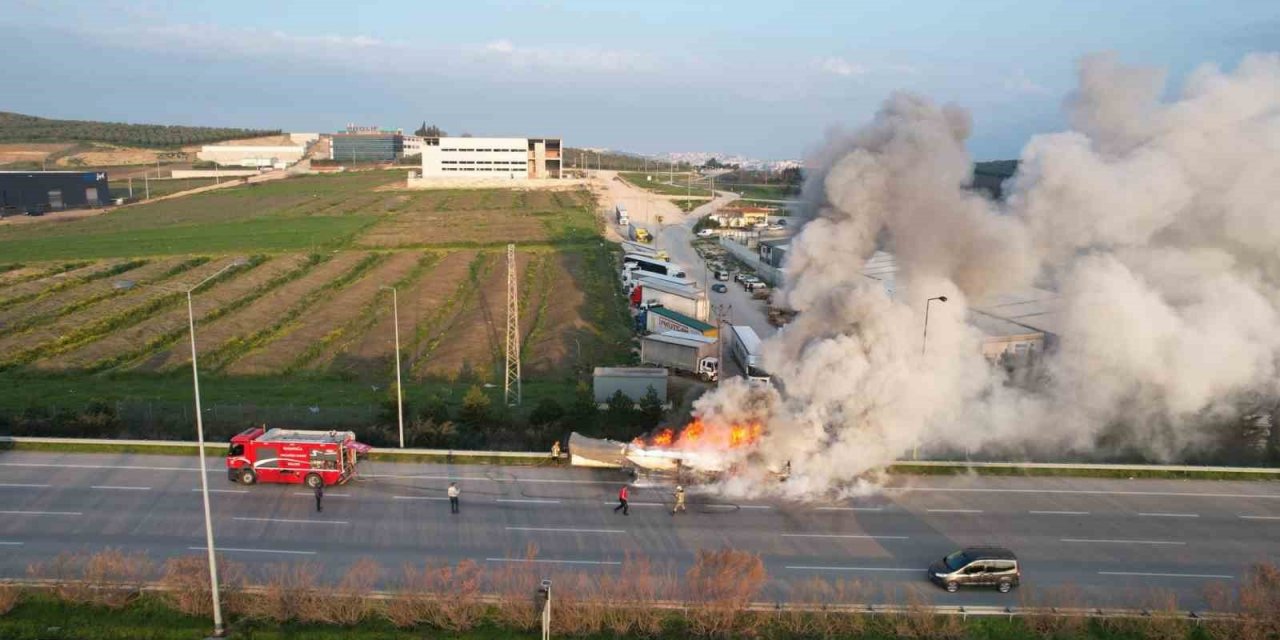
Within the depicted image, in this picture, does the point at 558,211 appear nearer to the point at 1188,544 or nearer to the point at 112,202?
the point at 112,202

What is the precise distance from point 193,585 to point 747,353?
Result: 74.4 feet

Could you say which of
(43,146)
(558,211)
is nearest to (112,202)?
(558,211)

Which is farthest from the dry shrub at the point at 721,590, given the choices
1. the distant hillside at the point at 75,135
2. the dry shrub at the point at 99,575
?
the distant hillside at the point at 75,135

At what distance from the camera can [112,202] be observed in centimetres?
10544

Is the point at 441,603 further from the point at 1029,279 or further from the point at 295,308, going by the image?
the point at 295,308

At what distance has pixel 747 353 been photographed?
112ft

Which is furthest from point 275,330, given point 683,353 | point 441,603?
point 441,603

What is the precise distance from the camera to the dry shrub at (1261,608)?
15.3 m

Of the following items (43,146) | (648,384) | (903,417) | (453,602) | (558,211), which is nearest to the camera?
(453,602)

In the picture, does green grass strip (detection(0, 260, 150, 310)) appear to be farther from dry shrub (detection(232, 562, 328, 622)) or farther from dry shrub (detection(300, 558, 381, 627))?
dry shrub (detection(300, 558, 381, 627))

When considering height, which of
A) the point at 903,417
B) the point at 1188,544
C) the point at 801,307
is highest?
the point at 801,307

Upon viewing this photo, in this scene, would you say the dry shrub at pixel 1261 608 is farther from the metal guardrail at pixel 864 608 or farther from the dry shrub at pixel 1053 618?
the dry shrub at pixel 1053 618

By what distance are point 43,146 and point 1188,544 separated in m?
188

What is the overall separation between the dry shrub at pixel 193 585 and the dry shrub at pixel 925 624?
12.7m
